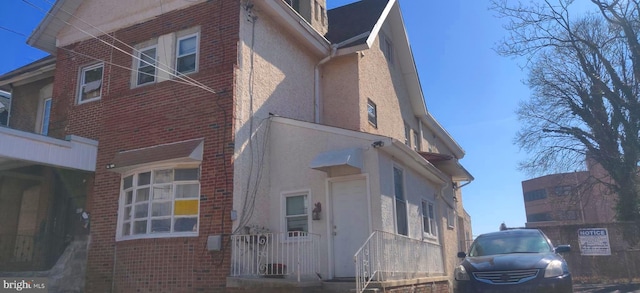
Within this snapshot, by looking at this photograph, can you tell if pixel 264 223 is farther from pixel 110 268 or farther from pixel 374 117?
pixel 374 117

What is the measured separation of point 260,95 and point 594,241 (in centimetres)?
1478

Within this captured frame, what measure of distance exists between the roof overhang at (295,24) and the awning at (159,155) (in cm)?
358

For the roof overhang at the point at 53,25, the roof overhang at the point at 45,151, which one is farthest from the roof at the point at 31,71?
the roof overhang at the point at 45,151

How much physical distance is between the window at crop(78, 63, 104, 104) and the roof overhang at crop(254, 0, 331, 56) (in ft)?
15.6

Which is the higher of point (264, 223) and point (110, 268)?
point (264, 223)

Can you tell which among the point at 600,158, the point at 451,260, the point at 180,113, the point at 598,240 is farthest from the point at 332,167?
the point at 600,158

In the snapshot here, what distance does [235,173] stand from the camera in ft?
32.7

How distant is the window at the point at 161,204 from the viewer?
1023 centimetres

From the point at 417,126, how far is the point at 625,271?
9.55 metres

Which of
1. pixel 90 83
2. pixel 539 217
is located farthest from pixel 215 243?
pixel 539 217

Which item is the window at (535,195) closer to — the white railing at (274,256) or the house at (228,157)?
the house at (228,157)

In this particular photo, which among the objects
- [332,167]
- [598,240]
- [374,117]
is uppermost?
[374,117]

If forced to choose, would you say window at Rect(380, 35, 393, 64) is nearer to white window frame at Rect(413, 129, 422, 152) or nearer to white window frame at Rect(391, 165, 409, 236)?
white window frame at Rect(413, 129, 422, 152)

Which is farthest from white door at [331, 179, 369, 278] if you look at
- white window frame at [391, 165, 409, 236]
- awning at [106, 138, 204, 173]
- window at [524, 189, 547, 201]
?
window at [524, 189, 547, 201]
